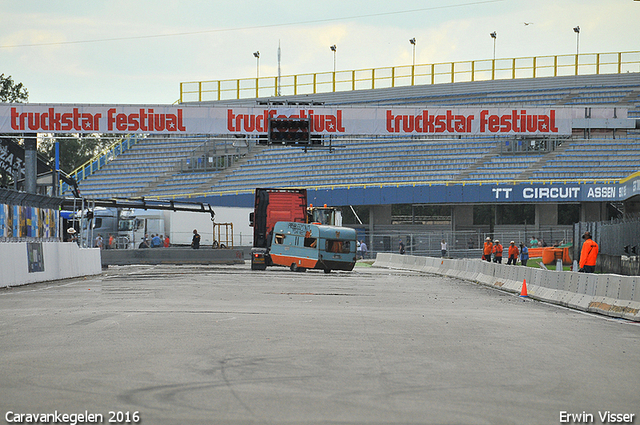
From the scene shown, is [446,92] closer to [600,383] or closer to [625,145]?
[625,145]

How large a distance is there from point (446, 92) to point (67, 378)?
2140 inches

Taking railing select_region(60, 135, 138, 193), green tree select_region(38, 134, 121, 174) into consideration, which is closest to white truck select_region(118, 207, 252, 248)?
railing select_region(60, 135, 138, 193)

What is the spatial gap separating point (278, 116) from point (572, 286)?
755 inches

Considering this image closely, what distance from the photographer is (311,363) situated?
8.34 metres

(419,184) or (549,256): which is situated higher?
(419,184)

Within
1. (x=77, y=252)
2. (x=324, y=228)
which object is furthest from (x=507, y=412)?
(x=324, y=228)

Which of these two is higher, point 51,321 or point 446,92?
point 446,92

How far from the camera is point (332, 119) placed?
35531mm

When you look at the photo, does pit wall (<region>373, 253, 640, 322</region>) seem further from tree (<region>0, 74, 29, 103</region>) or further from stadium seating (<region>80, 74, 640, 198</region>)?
tree (<region>0, 74, 29, 103</region>)

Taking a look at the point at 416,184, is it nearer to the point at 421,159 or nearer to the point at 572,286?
the point at 421,159

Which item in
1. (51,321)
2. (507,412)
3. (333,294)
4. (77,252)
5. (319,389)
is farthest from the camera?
(77,252)

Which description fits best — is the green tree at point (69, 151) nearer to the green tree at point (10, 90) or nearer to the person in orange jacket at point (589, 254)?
the green tree at point (10, 90)

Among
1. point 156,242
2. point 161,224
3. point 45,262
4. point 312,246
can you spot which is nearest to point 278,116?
point 312,246

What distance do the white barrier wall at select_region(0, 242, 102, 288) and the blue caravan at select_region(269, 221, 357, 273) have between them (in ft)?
24.4
